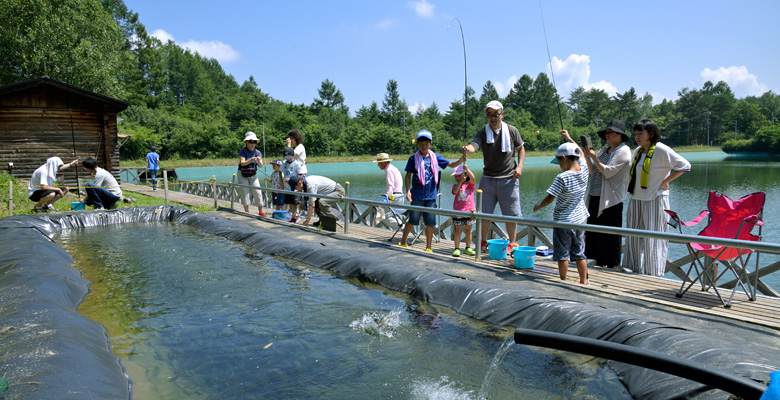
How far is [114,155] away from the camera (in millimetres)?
Result: 17859

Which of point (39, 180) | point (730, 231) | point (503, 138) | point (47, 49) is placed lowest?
point (730, 231)

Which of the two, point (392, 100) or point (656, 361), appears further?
point (392, 100)

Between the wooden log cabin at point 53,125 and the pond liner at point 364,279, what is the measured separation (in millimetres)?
10941

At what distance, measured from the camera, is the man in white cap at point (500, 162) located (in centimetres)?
629

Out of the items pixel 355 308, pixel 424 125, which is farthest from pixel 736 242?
pixel 424 125

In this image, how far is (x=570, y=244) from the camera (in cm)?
495

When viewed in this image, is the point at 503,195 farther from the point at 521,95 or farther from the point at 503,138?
the point at 521,95

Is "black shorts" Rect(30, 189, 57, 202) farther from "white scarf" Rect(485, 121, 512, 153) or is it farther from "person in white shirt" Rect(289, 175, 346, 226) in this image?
"white scarf" Rect(485, 121, 512, 153)

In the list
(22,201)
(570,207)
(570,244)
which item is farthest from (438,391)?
(22,201)

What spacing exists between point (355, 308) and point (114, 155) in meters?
16.2

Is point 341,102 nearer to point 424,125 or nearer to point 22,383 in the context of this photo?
point 424,125

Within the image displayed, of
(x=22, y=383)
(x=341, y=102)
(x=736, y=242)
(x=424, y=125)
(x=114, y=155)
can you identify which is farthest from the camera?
(x=341, y=102)

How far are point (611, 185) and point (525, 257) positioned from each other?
1307 millimetres

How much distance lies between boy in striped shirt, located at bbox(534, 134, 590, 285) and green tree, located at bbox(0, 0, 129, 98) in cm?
3370
